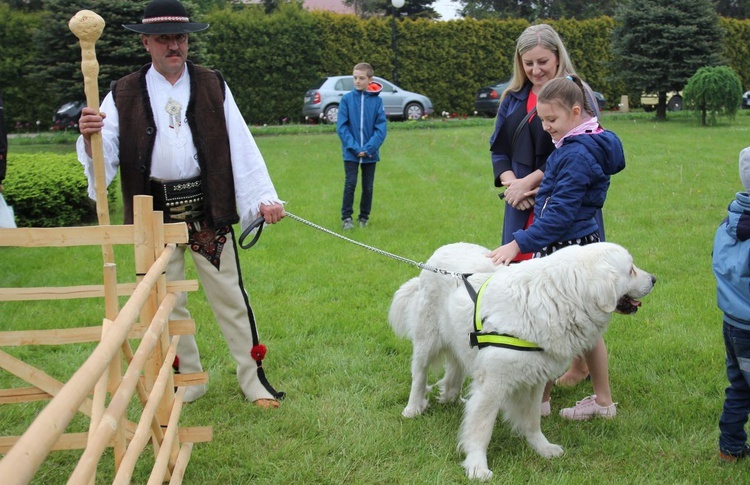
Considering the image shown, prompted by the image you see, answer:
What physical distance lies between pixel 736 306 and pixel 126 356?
2734mm

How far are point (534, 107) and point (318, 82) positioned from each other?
22.1 m

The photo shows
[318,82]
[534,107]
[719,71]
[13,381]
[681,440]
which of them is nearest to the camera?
[681,440]

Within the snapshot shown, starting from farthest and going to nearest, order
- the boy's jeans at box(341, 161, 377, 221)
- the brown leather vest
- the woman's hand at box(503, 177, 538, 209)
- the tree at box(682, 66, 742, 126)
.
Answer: the tree at box(682, 66, 742, 126) < the boy's jeans at box(341, 161, 377, 221) < the woman's hand at box(503, 177, 538, 209) < the brown leather vest

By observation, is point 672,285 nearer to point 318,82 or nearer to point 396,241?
point 396,241

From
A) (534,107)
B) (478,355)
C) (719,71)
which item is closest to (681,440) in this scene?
(478,355)

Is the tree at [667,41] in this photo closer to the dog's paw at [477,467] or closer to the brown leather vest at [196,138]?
the brown leather vest at [196,138]

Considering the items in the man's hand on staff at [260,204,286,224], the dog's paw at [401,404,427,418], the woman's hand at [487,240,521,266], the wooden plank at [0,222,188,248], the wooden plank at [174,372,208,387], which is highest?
the wooden plank at [0,222,188,248]

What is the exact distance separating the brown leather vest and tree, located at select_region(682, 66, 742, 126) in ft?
58.2

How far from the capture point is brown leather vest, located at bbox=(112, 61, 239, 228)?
13.1ft

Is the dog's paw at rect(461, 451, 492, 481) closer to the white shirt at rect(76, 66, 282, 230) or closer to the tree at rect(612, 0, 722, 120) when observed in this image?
the white shirt at rect(76, 66, 282, 230)

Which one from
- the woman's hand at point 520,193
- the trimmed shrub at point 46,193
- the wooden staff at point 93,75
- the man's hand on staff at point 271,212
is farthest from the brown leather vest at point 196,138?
the trimmed shrub at point 46,193

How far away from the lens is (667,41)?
893 inches

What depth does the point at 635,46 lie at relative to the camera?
23.6 metres

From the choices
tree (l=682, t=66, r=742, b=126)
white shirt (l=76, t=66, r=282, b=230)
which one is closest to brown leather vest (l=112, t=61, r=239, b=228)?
white shirt (l=76, t=66, r=282, b=230)
